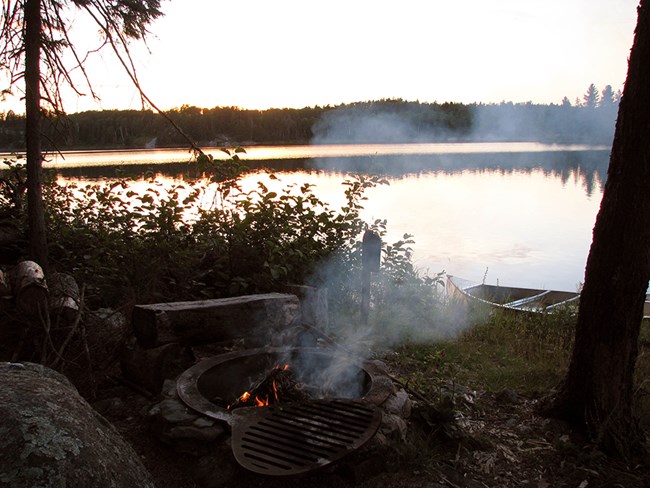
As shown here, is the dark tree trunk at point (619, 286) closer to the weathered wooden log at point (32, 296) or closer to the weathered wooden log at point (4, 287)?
the weathered wooden log at point (32, 296)

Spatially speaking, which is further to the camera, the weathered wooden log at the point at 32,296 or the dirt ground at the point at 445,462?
the weathered wooden log at the point at 32,296

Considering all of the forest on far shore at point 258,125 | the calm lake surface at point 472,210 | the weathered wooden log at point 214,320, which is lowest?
the calm lake surface at point 472,210

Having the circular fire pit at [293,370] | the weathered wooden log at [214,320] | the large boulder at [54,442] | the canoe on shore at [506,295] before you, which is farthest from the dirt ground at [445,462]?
the canoe on shore at [506,295]

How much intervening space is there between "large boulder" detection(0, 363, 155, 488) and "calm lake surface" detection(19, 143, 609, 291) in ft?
14.5

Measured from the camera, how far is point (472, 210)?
61.3 ft

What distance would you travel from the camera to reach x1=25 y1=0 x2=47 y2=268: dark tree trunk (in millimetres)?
5082

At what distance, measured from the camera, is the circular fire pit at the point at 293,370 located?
12.3 ft

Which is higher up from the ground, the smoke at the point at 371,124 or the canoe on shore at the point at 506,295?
the smoke at the point at 371,124

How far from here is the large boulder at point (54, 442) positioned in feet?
5.60

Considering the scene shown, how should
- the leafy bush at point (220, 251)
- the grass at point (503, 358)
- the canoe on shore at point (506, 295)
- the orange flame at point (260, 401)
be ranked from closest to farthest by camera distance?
the orange flame at point (260, 401), the grass at point (503, 358), the leafy bush at point (220, 251), the canoe on shore at point (506, 295)

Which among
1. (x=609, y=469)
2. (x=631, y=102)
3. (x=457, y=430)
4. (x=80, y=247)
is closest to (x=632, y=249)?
(x=631, y=102)

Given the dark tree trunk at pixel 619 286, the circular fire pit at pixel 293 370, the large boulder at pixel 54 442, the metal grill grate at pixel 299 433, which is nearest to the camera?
the large boulder at pixel 54 442

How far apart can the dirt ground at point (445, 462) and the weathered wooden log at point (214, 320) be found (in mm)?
553

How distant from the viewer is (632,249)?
3.42 metres
